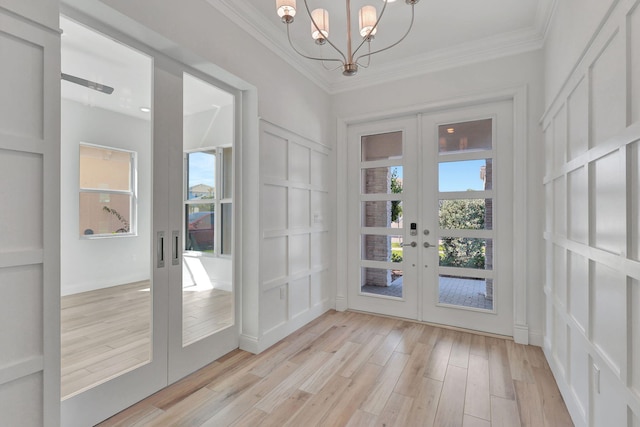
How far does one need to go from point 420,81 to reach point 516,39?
91cm

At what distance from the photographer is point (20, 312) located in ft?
4.08

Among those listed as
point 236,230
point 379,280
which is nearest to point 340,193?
point 379,280

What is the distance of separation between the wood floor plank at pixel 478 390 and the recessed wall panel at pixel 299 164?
231 cm

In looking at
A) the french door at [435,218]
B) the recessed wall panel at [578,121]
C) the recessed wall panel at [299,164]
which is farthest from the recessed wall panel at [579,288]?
the recessed wall panel at [299,164]

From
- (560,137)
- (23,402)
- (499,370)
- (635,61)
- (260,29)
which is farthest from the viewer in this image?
(260,29)

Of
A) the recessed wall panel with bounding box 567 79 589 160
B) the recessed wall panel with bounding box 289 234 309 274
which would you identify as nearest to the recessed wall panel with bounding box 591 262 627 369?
the recessed wall panel with bounding box 567 79 589 160

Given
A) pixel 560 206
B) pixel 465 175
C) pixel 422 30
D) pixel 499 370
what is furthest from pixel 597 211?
pixel 422 30

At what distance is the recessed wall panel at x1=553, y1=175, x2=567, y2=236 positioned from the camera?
2.02 m

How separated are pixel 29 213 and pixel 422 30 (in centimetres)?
319

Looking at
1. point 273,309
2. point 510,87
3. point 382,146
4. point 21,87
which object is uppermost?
point 510,87

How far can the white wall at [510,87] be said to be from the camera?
283 centimetres

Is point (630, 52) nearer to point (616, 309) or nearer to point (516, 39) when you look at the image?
point (616, 309)

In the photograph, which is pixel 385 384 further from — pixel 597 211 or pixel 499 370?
pixel 597 211

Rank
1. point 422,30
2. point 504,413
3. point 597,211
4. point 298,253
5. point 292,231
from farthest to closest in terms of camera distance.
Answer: point 298,253 < point 292,231 < point 422,30 < point 504,413 < point 597,211
